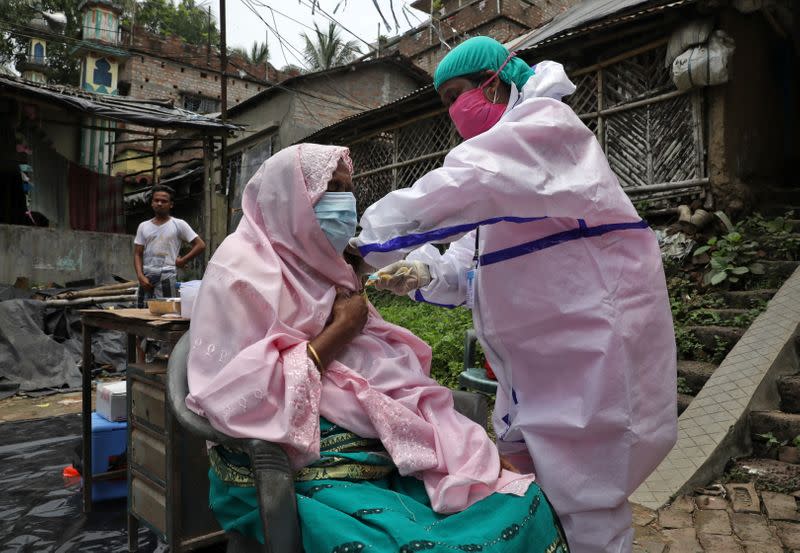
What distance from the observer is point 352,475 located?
4.56 feet

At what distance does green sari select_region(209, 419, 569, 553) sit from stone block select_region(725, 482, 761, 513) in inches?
86.5

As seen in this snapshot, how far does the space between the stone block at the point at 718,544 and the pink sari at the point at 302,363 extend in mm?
1831

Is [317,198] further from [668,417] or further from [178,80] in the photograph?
[178,80]

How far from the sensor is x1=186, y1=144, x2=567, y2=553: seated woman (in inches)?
49.8

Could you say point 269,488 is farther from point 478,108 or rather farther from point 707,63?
point 707,63

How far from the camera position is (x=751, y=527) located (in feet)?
9.37

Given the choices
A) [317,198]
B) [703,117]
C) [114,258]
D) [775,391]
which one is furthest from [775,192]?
[114,258]

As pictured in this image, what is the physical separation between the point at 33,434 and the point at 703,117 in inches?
267

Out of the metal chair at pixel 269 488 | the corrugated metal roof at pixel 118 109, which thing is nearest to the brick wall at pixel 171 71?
the corrugated metal roof at pixel 118 109

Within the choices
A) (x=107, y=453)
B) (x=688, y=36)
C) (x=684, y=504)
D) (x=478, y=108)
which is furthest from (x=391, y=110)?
(x=478, y=108)

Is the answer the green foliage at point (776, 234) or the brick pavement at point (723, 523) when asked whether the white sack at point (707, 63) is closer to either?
the green foliage at point (776, 234)

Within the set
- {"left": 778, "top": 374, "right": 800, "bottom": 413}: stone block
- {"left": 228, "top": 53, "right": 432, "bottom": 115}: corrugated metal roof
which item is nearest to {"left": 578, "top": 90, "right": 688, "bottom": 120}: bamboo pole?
{"left": 778, "top": 374, "right": 800, "bottom": 413}: stone block

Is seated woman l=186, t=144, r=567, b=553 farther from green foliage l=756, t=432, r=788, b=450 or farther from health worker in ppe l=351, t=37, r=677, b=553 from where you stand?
green foliage l=756, t=432, r=788, b=450

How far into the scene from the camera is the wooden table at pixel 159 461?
7.31ft
